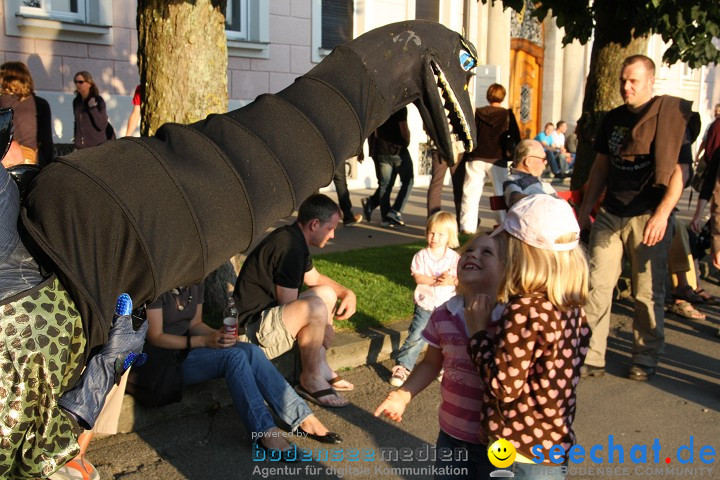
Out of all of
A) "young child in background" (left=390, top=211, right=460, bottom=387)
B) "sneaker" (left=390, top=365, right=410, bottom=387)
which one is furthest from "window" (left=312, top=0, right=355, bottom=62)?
"sneaker" (left=390, top=365, right=410, bottom=387)

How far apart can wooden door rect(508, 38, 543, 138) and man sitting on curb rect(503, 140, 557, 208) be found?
46.3 feet

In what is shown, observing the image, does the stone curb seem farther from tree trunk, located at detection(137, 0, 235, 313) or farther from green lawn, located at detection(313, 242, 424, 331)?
tree trunk, located at detection(137, 0, 235, 313)

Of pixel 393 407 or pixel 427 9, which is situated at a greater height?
pixel 427 9

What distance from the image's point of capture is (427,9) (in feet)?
54.7

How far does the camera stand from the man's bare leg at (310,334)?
5.21 meters

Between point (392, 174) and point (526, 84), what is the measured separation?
11.2 metres

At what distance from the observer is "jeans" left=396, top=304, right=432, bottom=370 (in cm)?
585

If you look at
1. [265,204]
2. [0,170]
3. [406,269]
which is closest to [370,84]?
[265,204]

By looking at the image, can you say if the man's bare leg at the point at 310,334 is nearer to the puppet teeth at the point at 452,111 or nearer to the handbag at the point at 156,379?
the handbag at the point at 156,379

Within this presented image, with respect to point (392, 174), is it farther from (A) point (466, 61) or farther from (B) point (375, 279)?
(A) point (466, 61)

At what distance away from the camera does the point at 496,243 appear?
313cm

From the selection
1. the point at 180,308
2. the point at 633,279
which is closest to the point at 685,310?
the point at 633,279

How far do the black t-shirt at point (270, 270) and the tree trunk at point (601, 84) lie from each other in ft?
12.9

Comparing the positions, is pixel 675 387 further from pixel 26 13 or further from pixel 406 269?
pixel 26 13
